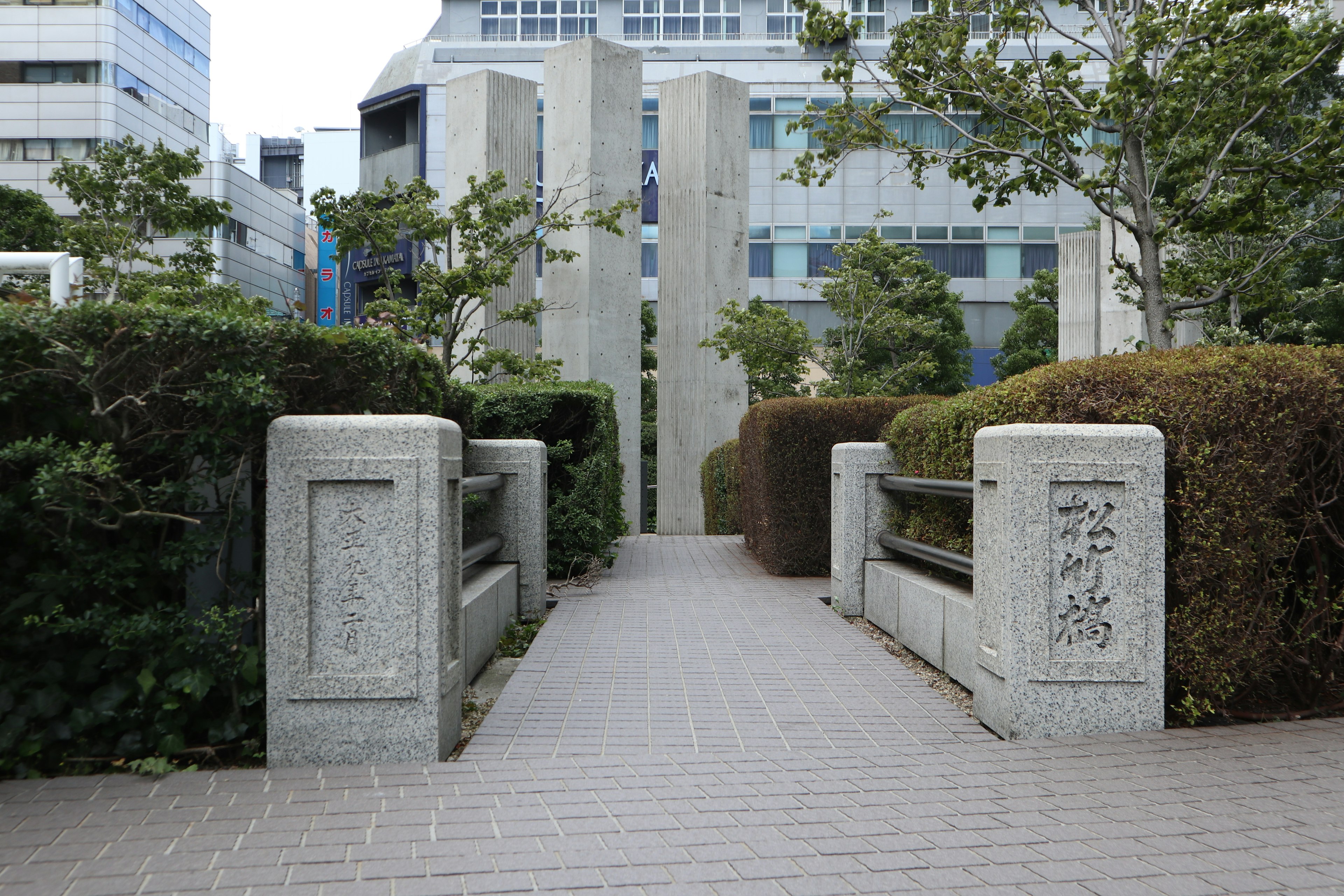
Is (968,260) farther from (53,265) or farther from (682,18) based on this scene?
(53,265)

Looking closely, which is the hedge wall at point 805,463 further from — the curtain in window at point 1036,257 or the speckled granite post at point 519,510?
the curtain in window at point 1036,257

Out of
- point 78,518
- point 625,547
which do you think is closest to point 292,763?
point 78,518

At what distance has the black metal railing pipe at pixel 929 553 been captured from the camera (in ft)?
18.9

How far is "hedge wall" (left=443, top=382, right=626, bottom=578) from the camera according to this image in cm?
1046

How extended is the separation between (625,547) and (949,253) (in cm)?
3579

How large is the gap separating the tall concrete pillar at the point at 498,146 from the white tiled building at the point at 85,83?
1464 inches

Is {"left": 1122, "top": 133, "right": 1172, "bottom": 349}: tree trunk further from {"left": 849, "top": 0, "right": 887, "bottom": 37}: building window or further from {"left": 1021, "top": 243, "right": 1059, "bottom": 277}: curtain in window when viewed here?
{"left": 849, "top": 0, "right": 887, "bottom": 37}: building window

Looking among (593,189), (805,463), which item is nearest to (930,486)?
(805,463)

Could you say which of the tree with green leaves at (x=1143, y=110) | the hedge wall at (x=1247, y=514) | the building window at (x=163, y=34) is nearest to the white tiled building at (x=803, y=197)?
the building window at (x=163, y=34)

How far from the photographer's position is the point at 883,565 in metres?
7.91

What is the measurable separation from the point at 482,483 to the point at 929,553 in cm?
315

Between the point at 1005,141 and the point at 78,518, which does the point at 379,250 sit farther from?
the point at 78,518

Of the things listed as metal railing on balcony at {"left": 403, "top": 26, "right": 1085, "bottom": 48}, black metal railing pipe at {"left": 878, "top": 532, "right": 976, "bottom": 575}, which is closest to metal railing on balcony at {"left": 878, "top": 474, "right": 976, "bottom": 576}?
black metal railing pipe at {"left": 878, "top": 532, "right": 976, "bottom": 575}

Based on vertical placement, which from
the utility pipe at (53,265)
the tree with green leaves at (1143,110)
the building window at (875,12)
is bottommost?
the utility pipe at (53,265)
